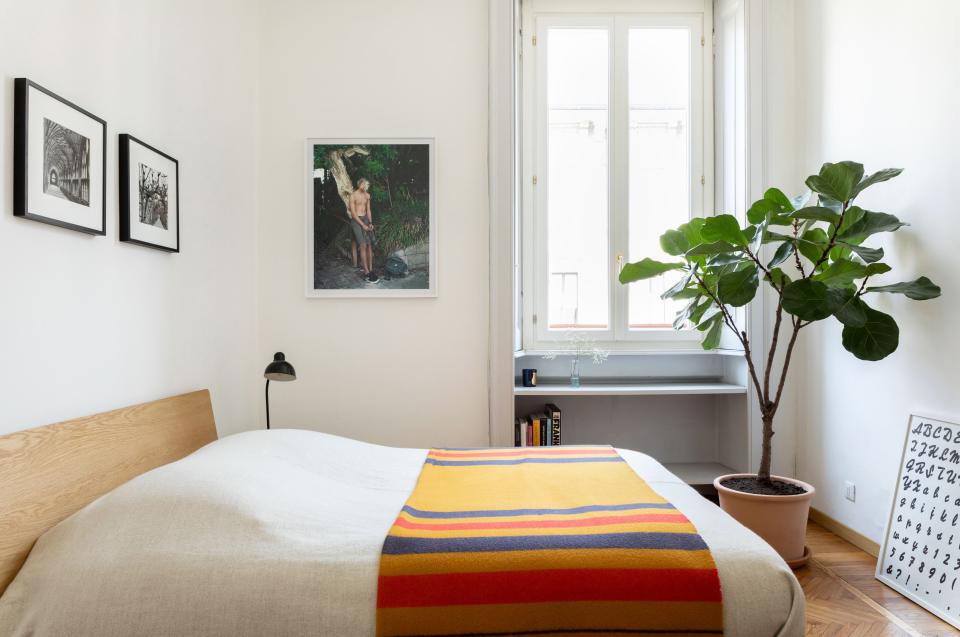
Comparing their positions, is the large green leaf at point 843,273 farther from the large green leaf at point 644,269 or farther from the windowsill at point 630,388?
the windowsill at point 630,388

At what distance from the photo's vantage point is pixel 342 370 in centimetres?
370

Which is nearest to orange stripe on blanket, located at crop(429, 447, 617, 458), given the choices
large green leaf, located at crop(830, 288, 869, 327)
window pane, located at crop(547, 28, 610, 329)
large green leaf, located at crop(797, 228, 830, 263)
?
large green leaf, located at crop(830, 288, 869, 327)

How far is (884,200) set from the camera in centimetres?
289

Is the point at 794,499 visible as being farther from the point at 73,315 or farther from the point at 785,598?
the point at 73,315

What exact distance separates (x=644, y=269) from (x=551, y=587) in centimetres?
188

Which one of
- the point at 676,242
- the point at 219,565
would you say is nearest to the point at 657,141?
the point at 676,242

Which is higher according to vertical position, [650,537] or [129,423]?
[129,423]

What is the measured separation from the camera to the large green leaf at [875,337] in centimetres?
262

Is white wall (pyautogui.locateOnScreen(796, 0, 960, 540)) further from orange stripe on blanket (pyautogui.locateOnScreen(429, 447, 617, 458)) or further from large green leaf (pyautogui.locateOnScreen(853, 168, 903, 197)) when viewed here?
orange stripe on blanket (pyautogui.locateOnScreen(429, 447, 617, 458))

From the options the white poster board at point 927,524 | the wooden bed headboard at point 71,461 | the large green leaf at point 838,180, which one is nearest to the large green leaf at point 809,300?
the large green leaf at point 838,180

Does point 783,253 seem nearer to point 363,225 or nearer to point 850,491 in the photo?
point 850,491

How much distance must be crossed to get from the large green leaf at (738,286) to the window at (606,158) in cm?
130

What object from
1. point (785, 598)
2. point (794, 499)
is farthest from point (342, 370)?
point (785, 598)

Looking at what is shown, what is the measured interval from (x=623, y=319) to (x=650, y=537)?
99.7 inches
